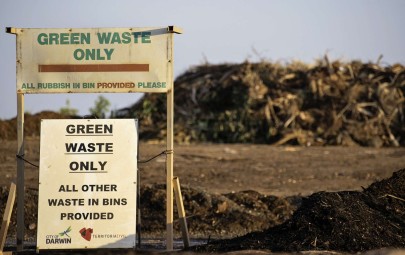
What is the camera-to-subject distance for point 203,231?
1767 cm

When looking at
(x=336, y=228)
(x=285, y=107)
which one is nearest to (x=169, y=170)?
(x=336, y=228)

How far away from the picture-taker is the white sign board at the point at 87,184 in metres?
12.6

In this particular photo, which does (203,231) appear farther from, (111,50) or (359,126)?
(359,126)

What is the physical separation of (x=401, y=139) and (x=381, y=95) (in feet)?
4.88

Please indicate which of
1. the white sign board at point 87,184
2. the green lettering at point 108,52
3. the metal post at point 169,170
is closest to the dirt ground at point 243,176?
the metal post at point 169,170

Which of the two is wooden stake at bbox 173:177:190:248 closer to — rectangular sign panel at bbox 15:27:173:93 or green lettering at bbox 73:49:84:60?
rectangular sign panel at bbox 15:27:173:93

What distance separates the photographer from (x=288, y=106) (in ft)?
100

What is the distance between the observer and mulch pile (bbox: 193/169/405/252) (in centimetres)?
1245

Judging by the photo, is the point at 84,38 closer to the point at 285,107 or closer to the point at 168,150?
the point at 168,150

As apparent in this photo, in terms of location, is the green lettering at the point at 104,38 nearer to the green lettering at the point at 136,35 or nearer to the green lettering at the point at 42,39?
the green lettering at the point at 136,35

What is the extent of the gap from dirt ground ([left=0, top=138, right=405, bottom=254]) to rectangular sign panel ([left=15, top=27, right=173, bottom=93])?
4.59 meters

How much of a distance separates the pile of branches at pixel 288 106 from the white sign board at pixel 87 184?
16.9m

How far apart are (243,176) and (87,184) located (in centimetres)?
1239

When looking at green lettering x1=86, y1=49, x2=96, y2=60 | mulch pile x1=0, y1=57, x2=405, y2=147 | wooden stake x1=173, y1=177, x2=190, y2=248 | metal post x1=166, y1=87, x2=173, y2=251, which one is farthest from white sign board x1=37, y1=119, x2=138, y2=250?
mulch pile x1=0, y1=57, x2=405, y2=147
